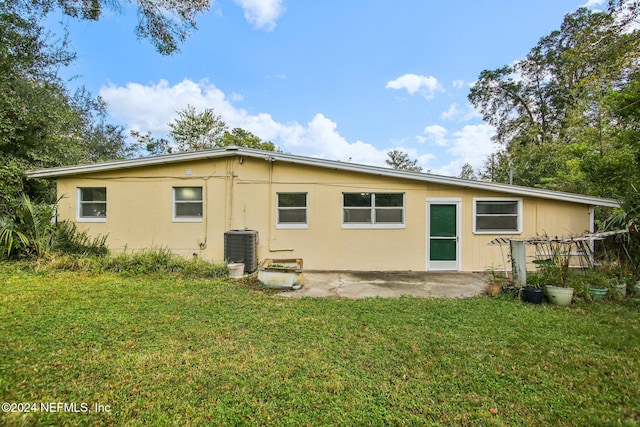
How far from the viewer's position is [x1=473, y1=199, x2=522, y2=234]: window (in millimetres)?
7426

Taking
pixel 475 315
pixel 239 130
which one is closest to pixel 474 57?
pixel 475 315

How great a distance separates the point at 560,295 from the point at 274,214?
6.35 meters

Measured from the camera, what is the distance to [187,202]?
794cm

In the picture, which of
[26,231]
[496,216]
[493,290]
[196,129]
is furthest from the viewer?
[196,129]

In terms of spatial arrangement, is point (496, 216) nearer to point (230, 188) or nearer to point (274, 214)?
point (274, 214)

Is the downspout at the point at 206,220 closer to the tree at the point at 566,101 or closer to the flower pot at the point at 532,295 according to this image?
the flower pot at the point at 532,295

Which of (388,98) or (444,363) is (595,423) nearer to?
(444,363)

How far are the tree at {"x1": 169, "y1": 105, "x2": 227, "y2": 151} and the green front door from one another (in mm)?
20488

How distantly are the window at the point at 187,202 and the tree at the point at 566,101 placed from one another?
10.1 m

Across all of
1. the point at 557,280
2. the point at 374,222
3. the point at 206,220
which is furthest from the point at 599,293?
the point at 206,220

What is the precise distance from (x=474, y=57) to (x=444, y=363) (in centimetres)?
1130

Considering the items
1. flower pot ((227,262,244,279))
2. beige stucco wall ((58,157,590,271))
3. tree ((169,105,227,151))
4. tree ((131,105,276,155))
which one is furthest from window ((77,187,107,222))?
tree ((169,105,227,151))

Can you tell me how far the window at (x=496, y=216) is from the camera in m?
7.43

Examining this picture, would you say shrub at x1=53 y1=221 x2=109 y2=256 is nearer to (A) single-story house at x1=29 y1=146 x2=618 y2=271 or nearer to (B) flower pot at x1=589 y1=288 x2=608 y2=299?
(A) single-story house at x1=29 y1=146 x2=618 y2=271
